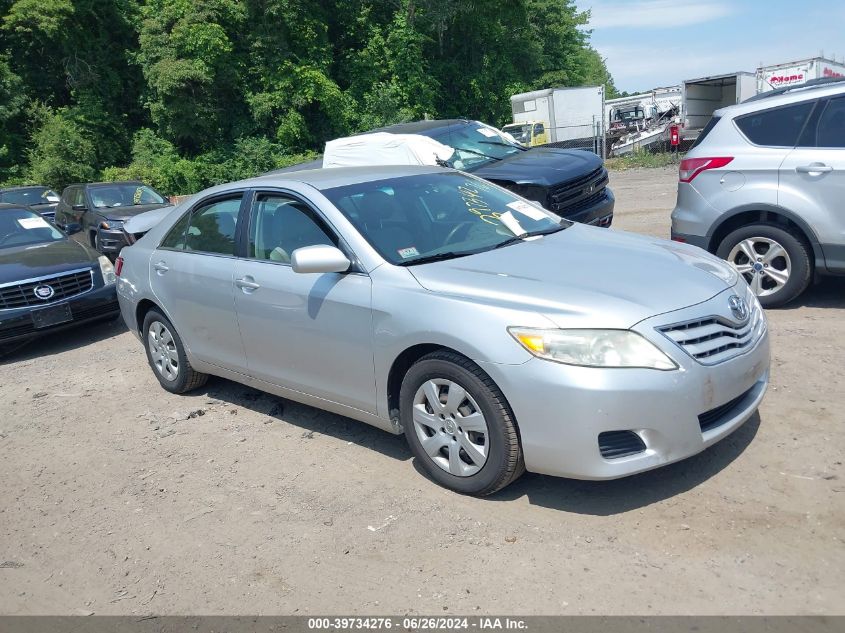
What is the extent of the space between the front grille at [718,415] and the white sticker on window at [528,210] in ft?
6.02

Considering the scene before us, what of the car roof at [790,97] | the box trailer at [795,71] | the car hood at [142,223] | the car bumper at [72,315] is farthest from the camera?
the box trailer at [795,71]

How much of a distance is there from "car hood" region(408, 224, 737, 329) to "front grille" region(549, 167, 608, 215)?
4.08 metres

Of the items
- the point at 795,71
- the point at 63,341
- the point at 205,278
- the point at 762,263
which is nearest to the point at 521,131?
the point at 795,71

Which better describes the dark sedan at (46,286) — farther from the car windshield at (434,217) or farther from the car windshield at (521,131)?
the car windshield at (521,131)

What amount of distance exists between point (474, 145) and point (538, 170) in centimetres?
178

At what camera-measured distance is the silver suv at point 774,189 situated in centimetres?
593

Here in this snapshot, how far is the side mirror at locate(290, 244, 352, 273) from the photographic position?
13.5 ft

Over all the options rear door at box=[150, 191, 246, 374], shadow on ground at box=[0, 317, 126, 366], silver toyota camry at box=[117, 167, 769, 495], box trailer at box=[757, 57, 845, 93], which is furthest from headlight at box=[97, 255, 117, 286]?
box trailer at box=[757, 57, 845, 93]

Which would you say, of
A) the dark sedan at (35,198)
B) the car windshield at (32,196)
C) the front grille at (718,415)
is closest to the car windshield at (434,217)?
the front grille at (718,415)

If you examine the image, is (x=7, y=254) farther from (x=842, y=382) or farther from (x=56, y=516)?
(x=842, y=382)

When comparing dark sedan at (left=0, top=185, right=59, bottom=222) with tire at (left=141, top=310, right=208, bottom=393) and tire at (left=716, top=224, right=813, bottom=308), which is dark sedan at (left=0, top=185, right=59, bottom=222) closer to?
tire at (left=141, top=310, right=208, bottom=393)

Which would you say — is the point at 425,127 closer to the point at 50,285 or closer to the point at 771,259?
the point at 50,285

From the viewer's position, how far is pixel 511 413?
3.53 meters

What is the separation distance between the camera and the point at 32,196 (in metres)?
17.9
